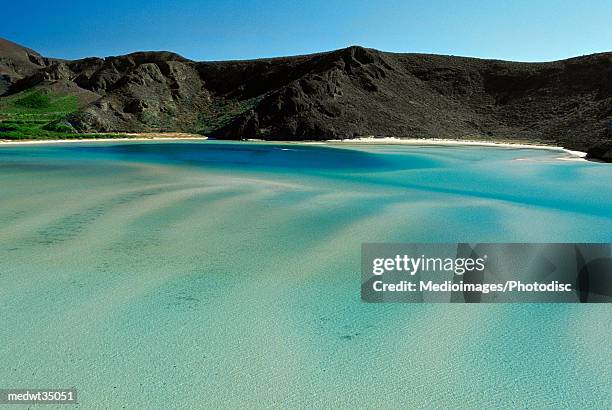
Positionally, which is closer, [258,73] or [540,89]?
[540,89]

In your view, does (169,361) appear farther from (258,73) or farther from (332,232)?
(258,73)

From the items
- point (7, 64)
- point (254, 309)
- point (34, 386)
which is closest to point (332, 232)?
point (254, 309)

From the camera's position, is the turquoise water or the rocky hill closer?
the turquoise water

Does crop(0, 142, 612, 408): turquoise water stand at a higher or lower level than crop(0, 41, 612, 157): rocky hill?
lower

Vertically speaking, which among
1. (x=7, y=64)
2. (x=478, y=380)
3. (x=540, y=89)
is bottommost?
(x=478, y=380)
